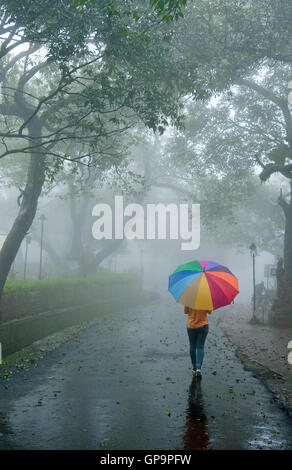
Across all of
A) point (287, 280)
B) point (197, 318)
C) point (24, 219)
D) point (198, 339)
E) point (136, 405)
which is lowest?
point (136, 405)

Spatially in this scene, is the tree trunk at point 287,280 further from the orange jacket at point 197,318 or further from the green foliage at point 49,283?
the orange jacket at point 197,318

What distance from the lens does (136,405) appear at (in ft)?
23.8

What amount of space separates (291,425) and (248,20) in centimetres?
1460

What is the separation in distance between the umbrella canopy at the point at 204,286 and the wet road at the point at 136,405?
5.18 feet

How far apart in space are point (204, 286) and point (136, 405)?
2.48m

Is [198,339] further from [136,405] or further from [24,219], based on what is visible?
[24,219]

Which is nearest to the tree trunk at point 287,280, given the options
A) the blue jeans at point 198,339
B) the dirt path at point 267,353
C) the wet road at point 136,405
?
the dirt path at point 267,353

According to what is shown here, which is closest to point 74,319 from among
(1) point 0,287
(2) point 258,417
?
(1) point 0,287

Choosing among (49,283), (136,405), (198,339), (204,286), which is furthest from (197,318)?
(49,283)

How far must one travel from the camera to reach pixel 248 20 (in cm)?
1669

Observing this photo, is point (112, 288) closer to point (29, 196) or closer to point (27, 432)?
point (29, 196)

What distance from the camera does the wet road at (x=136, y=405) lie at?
5594 mm

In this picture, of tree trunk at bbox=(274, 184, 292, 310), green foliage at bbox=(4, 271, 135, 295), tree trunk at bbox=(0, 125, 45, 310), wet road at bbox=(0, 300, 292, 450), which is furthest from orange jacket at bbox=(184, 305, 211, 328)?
tree trunk at bbox=(274, 184, 292, 310)

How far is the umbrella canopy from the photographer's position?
852 centimetres
